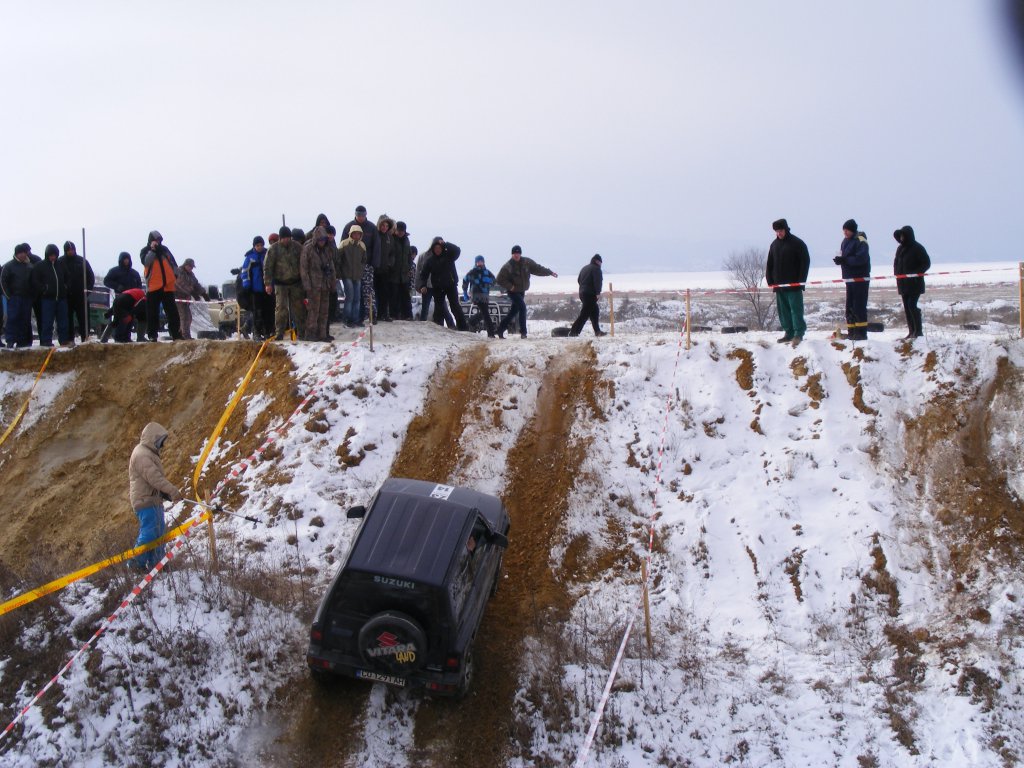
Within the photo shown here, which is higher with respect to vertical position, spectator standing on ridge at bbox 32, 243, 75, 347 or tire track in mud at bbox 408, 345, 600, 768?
spectator standing on ridge at bbox 32, 243, 75, 347

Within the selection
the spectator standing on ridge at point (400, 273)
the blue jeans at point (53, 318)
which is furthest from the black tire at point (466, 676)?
the blue jeans at point (53, 318)

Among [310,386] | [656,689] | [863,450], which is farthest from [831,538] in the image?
[310,386]

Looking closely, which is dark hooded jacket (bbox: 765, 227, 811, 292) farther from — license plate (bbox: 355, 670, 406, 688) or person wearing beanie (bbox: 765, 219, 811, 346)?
license plate (bbox: 355, 670, 406, 688)

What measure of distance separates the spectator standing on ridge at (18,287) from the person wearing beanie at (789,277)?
14.7m

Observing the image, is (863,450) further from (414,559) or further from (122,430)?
(122,430)

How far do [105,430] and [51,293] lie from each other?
11.3ft

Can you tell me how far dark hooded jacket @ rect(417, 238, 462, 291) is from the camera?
683 inches

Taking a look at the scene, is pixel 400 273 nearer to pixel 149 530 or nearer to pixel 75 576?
pixel 149 530

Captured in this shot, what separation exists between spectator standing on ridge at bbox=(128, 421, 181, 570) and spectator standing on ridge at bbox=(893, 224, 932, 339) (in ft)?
35.9

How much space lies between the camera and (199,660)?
819 centimetres

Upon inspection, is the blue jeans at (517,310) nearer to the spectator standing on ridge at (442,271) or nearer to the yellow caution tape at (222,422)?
the spectator standing on ridge at (442,271)

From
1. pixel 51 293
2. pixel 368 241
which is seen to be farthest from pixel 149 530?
pixel 51 293

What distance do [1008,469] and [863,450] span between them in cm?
174

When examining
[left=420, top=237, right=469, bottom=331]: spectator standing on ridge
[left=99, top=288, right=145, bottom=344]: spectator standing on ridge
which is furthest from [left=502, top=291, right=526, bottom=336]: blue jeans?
[left=99, top=288, right=145, bottom=344]: spectator standing on ridge
